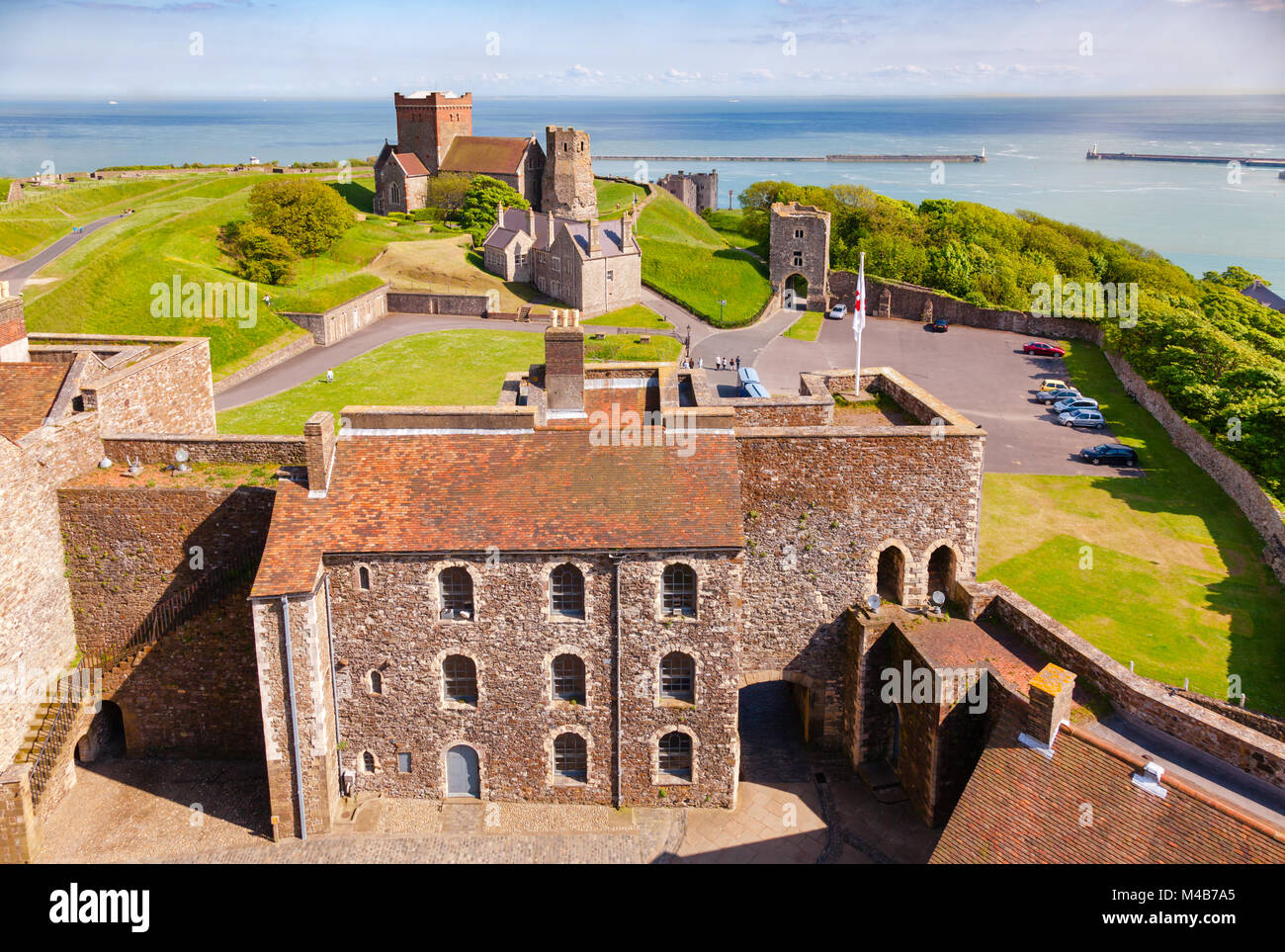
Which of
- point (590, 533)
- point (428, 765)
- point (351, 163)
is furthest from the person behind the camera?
point (351, 163)

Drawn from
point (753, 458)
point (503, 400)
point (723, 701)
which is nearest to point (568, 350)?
point (503, 400)

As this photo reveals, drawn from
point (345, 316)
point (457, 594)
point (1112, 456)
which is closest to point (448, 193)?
point (345, 316)

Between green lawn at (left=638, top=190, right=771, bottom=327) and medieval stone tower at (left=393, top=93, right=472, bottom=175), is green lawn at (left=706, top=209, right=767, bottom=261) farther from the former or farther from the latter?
medieval stone tower at (left=393, top=93, right=472, bottom=175)

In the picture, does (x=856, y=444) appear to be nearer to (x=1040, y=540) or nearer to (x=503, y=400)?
(x=503, y=400)

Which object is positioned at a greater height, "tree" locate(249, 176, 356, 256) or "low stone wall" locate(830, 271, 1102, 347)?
"tree" locate(249, 176, 356, 256)

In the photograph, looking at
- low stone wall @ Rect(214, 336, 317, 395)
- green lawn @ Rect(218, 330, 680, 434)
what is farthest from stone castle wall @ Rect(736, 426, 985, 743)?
low stone wall @ Rect(214, 336, 317, 395)

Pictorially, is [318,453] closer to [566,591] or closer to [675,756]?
[566,591]
